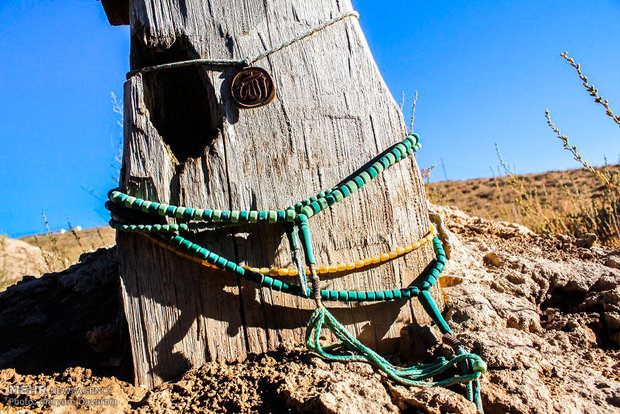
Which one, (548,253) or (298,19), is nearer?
(298,19)

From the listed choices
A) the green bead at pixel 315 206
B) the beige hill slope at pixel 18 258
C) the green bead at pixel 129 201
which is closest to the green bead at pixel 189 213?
the green bead at pixel 129 201

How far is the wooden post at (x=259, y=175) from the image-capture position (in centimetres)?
201

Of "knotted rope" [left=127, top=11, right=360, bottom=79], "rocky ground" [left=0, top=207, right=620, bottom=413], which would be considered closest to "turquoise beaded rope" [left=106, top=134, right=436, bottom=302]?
"rocky ground" [left=0, top=207, right=620, bottom=413]

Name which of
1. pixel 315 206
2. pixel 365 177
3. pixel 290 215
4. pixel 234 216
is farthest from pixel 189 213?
pixel 365 177

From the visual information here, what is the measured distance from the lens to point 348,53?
7.35 ft

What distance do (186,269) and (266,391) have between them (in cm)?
64

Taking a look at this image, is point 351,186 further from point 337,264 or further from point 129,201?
point 129,201

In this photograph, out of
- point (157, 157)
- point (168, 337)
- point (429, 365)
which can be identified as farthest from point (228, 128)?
point (429, 365)

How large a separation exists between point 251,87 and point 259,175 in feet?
1.35

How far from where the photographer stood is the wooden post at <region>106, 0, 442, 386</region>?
6.59ft

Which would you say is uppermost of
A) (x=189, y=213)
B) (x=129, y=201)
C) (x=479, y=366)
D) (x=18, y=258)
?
(x=18, y=258)

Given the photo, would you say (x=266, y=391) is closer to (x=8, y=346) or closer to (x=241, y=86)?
(x=241, y=86)

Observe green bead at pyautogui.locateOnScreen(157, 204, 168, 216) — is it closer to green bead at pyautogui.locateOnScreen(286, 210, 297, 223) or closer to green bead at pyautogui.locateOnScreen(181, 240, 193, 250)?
green bead at pyautogui.locateOnScreen(181, 240, 193, 250)

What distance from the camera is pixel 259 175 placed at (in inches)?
81.5
